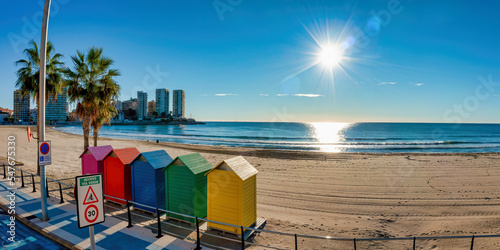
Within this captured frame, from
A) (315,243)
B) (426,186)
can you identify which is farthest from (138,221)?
(426,186)

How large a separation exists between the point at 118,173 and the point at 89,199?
5876 mm

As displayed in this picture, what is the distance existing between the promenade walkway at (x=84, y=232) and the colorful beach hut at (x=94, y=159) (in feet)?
5.37

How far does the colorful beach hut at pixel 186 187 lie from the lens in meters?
8.02

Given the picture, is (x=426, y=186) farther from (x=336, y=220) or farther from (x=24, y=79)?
(x=24, y=79)

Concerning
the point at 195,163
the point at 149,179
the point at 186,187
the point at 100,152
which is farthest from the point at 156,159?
the point at 100,152

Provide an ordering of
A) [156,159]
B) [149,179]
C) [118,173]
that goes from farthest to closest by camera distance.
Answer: [118,173]
[156,159]
[149,179]

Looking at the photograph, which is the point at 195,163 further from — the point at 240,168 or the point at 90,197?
the point at 90,197

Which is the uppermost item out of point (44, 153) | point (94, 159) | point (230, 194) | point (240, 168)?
point (44, 153)

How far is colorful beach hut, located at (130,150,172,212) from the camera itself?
8789mm

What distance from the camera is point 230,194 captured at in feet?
24.3

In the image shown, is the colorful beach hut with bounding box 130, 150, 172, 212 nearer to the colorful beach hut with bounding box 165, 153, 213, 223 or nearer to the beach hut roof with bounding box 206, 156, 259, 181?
the colorful beach hut with bounding box 165, 153, 213, 223

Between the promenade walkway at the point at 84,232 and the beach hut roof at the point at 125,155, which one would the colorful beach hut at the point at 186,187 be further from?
the beach hut roof at the point at 125,155

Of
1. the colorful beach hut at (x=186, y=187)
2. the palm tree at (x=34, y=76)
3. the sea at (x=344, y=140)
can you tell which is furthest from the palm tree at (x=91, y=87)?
the sea at (x=344, y=140)

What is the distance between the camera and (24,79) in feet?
42.9
